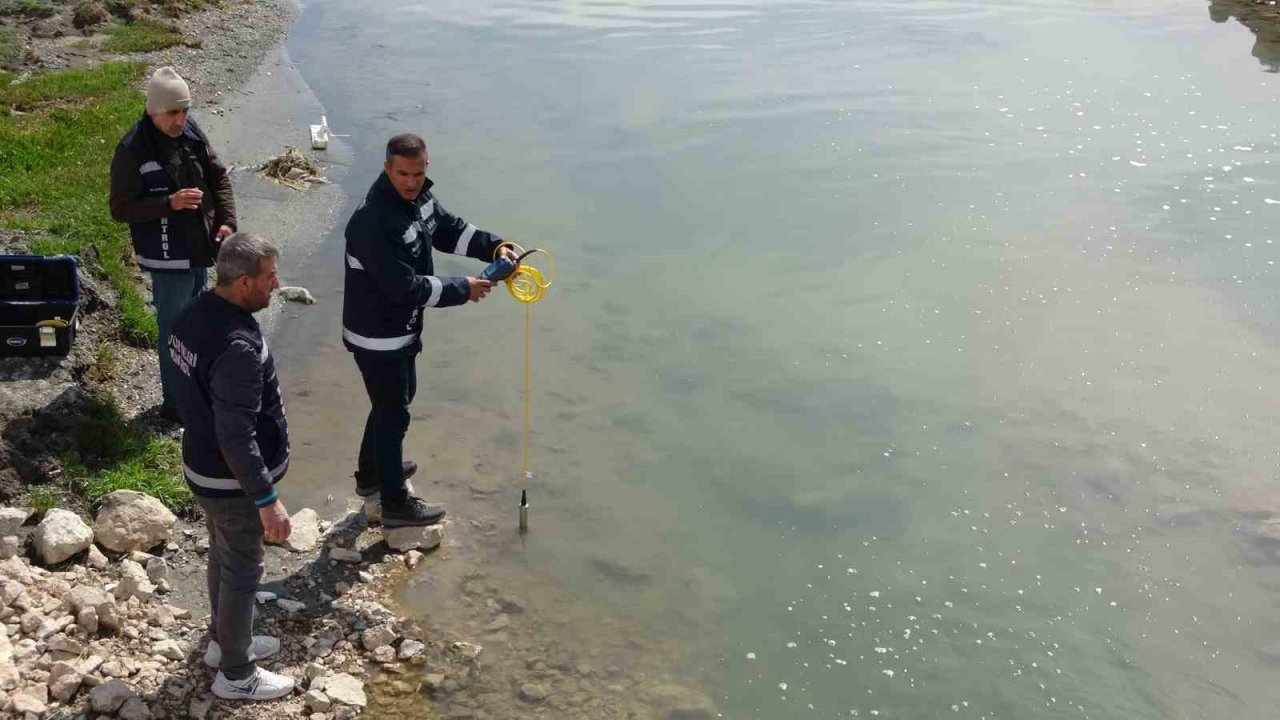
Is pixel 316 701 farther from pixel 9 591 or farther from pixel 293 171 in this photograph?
pixel 293 171

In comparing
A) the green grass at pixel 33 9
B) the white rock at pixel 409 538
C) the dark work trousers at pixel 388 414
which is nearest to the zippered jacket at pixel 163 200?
the dark work trousers at pixel 388 414

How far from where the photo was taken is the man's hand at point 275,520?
5125mm

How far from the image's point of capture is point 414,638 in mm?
6531

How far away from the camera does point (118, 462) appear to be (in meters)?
7.28

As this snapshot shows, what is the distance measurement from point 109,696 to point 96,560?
3.80 feet

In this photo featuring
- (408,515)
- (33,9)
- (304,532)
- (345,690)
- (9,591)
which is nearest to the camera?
(9,591)

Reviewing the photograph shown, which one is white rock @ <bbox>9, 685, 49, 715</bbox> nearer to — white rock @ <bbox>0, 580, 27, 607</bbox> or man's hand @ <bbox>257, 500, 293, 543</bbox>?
white rock @ <bbox>0, 580, 27, 607</bbox>

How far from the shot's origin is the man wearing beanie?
705 centimetres

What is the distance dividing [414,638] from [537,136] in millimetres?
10062

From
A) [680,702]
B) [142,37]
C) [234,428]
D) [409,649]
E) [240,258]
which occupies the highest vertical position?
[240,258]

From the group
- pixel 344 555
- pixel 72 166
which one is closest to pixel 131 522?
pixel 344 555

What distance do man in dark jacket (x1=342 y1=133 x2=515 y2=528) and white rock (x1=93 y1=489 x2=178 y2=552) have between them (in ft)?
4.12

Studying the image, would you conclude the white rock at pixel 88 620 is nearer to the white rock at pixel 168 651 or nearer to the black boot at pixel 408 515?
the white rock at pixel 168 651

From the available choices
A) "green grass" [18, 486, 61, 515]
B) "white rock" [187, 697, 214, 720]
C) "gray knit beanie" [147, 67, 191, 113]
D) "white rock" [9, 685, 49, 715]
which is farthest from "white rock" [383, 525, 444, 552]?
"gray knit beanie" [147, 67, 191, 113]
